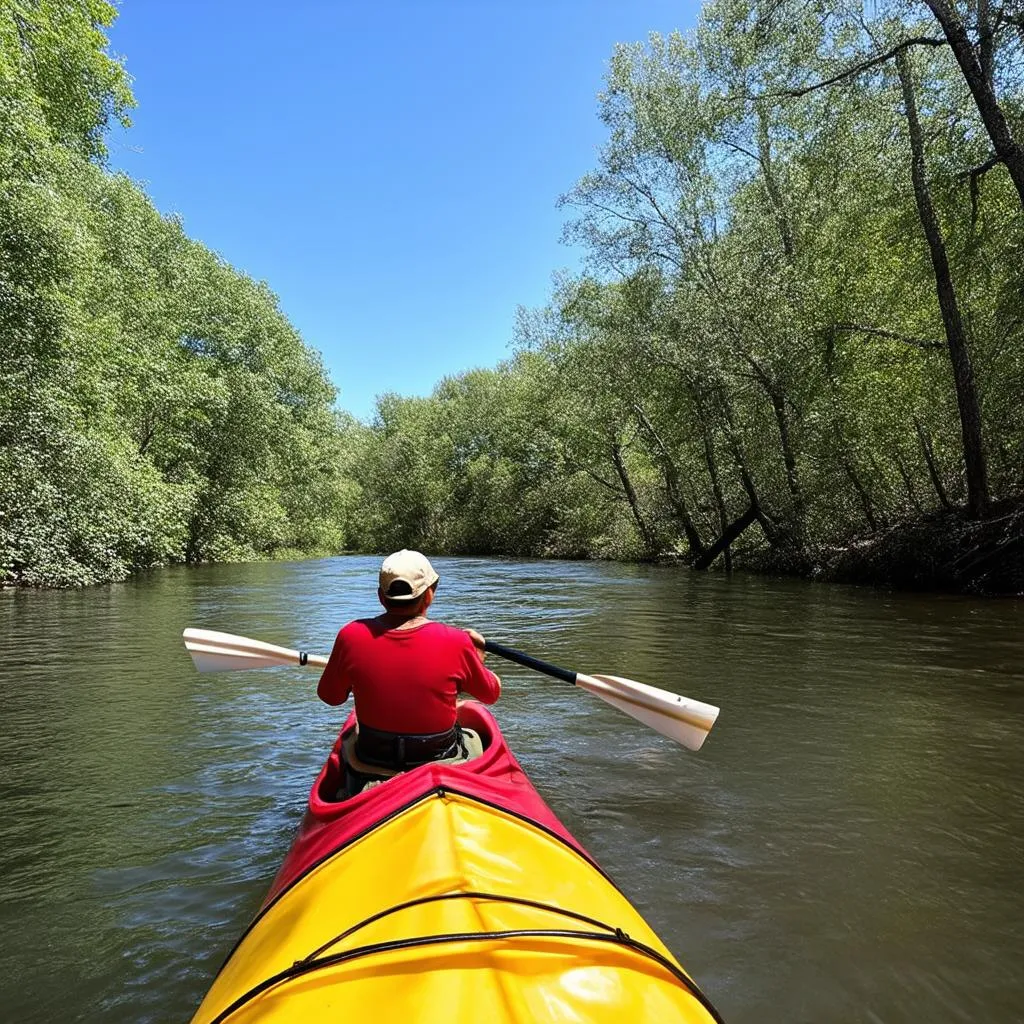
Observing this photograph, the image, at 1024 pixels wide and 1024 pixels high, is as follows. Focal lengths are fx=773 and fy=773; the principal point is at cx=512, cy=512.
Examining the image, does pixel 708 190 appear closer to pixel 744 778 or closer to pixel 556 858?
pixel 744 778

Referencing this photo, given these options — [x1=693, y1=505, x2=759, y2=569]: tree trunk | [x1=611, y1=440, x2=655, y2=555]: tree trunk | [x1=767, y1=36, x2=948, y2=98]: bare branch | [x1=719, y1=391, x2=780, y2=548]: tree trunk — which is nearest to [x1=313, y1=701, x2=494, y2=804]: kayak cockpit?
[x1=767, y1=36, x2=948, y2=98]: bare branch

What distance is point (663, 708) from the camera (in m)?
4.62

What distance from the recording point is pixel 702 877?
353 centimetres

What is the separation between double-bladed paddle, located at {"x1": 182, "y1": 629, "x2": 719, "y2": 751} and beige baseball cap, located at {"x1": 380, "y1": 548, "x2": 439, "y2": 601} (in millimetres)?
1493

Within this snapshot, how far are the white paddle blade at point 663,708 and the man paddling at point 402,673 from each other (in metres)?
1.79

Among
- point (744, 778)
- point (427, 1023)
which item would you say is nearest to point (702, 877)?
point (744, 778)

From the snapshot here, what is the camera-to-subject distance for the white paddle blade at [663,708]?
4.47m

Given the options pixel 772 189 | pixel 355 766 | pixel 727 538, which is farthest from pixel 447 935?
pixel 727 538

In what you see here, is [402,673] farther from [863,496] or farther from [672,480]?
[672,480]

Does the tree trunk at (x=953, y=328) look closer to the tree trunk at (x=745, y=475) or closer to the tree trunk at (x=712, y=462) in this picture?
the tree trunk at (x=745, y=475)

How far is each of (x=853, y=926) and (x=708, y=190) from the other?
19.0 meters

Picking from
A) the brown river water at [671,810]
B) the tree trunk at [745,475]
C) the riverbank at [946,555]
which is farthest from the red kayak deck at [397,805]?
the tree trunk at [745,475]

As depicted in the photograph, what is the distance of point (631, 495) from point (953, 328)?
15154 mm

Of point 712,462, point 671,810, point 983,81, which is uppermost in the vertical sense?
point 983,81
